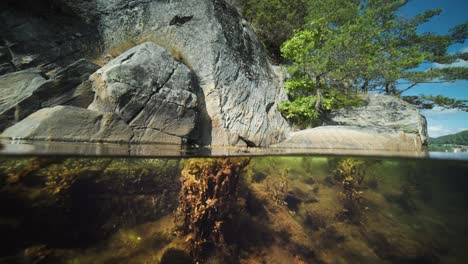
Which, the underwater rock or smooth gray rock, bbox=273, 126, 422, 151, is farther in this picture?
smooth gray rock, bbox=273, 126, 422, 151

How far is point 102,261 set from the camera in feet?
16.4

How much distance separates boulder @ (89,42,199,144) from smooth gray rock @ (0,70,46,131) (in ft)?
8.12

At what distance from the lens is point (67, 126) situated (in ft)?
24.6

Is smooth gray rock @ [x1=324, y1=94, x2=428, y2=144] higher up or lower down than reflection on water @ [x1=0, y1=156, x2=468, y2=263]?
higher up

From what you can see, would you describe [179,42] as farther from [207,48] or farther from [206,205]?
[206,205]

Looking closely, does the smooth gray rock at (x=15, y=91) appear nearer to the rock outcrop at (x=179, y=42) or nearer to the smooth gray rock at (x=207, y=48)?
the rock outcrop at (x=179, y=42)

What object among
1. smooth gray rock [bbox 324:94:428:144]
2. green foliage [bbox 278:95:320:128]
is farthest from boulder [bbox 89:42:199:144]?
smooth gray rock [bbox 324:94:428:144]

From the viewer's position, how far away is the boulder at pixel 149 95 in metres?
9.08

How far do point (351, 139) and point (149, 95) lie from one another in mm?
10946

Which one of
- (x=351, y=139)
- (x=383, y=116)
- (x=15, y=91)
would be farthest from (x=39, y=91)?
(x=383, y=116)

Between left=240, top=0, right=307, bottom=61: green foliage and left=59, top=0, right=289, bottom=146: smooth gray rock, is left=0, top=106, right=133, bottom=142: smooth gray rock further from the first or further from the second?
left=240, top=0, right=307, bottom=61: green foliage

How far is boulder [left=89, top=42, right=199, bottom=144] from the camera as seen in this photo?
9.08m

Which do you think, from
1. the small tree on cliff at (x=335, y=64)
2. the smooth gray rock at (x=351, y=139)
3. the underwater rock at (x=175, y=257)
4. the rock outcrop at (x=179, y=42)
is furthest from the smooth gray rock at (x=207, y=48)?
the underwater rock at (x=175, y=257)

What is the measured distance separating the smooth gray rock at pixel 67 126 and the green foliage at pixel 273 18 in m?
16.0
